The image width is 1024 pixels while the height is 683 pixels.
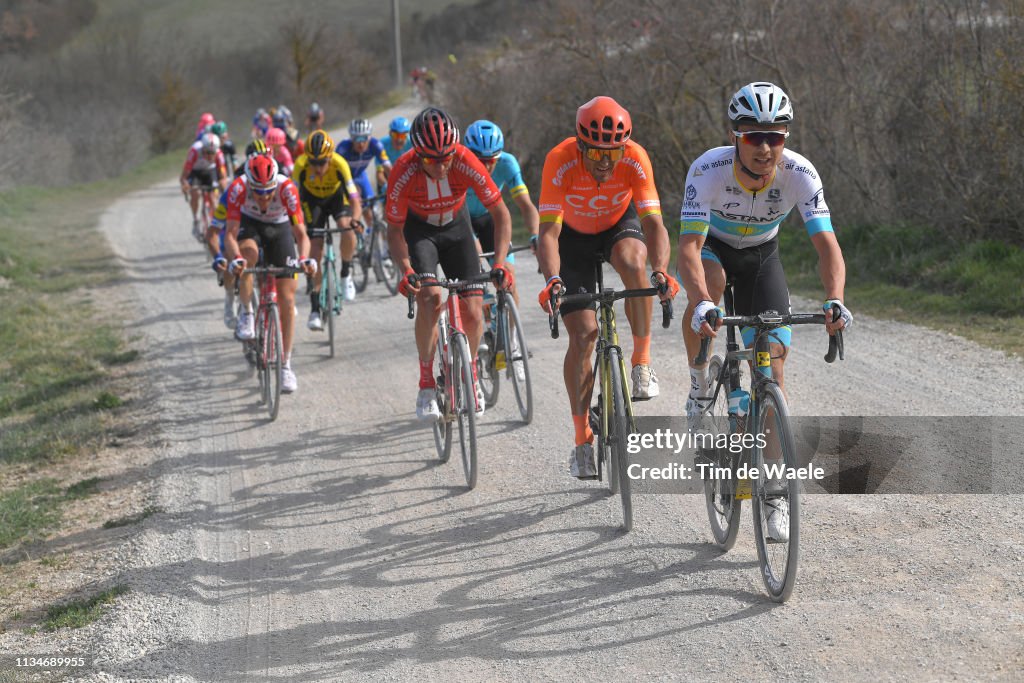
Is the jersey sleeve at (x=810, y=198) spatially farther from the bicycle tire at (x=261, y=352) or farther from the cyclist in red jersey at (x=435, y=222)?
the bicycle tire at (x=261, y=352)

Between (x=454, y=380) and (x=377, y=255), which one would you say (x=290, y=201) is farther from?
(x=377, y=255)

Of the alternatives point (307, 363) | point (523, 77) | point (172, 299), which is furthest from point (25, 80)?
point (307, 363)

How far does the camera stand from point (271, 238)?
A: 32.4ft

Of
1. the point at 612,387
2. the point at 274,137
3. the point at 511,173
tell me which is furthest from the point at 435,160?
the point at 274,137

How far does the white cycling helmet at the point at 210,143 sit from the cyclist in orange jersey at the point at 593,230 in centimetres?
1288

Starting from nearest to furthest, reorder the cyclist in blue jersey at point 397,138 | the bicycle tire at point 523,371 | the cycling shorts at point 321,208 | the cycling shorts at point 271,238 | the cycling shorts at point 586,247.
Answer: the cycling shorts at point 586,247, the bicycle tire at point 523,371, the cycling shorts at point 271,238, the cycling shorts at point 321,208, the cyclist in blue jersey at point 397,138

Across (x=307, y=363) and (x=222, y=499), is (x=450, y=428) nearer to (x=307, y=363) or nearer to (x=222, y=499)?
(x=222, y=499)

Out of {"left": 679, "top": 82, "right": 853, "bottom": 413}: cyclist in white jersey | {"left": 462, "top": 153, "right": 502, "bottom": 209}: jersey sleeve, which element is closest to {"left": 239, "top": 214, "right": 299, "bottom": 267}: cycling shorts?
{"left": 462, "top": 153, "right": 502, "bottom": 209}: jersey sleeve

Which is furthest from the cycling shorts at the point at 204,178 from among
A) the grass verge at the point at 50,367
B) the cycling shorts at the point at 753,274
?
the cycling shorts at the point at 753,274

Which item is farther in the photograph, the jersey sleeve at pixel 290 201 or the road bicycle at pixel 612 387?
the jersey sleeve at pixel 290 201

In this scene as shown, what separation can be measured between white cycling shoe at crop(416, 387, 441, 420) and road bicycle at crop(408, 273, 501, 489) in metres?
0.04

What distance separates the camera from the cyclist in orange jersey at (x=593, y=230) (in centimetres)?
621

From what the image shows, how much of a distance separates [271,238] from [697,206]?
17.4 feet

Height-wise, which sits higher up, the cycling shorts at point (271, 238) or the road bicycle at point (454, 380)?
the cycling shorts at point (271, 238)
